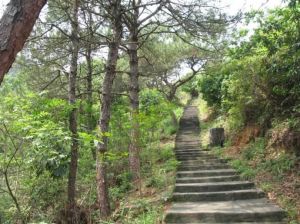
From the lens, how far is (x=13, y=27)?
6.10 ft

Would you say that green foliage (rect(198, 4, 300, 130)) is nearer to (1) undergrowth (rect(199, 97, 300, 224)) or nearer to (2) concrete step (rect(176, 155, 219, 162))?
(1) undergrowth (rect(199, 97, 300, 224))

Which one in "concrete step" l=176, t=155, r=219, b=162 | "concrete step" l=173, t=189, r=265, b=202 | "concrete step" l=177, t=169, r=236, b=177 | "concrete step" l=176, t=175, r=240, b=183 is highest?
"concrete step" l=176, t=155, r=219, b=162

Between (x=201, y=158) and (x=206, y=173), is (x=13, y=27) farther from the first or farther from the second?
(x=201, y=158)

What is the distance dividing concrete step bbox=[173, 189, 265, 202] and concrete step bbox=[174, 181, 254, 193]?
0.27 metres

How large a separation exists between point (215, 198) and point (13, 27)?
5.89 m

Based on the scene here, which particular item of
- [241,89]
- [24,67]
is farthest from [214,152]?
[24,67]

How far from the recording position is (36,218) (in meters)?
6.77

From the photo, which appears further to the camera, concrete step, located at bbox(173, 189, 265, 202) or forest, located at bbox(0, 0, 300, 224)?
concrete step, located at bbox(173, 189, 265, 202)

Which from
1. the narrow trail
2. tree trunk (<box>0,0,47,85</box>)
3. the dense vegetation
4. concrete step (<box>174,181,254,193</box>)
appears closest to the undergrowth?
the dense vegetation

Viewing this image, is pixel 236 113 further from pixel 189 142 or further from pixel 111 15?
pixel 111 15

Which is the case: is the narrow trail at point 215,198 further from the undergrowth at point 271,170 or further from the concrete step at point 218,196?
the undergrowth at point 271,170

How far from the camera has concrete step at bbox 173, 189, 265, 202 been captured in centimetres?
677

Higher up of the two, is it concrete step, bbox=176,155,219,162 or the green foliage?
the green foliage

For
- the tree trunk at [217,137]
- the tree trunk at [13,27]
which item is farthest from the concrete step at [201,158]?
the tree trunk at [13,27]
